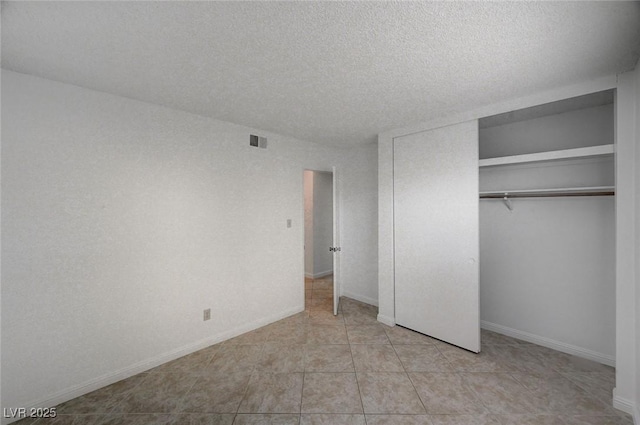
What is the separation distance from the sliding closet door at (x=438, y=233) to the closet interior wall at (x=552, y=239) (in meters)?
0.59

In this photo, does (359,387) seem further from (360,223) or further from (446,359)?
(360,223)

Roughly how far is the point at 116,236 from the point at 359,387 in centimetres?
258

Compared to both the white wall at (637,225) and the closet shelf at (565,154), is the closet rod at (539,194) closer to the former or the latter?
the closet shelf at (565,154)

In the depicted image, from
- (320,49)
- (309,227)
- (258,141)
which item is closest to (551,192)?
(320,49)

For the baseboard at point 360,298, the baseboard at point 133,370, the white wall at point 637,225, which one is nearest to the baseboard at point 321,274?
the baseboard at point 360,298

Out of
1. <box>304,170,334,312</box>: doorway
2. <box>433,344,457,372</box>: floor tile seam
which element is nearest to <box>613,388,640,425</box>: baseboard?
<box>433,344,457,372</box>: floor tile seam

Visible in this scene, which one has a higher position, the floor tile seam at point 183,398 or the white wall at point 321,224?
the white wall at point 321,224

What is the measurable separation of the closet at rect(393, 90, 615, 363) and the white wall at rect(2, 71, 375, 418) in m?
1.97

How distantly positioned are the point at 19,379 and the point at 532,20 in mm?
4177

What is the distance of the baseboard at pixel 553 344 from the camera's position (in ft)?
7.84

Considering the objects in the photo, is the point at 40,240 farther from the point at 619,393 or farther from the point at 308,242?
the point at 619,393

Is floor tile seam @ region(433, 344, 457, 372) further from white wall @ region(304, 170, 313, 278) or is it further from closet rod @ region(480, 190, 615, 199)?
white wall @ region(304, 170, 313, 278)

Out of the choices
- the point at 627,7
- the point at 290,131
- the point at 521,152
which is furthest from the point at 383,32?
the point at 521,152

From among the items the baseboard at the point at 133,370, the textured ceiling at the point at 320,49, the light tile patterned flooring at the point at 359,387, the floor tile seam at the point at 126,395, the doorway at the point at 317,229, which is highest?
the textured ceiling at the point at 320,49
